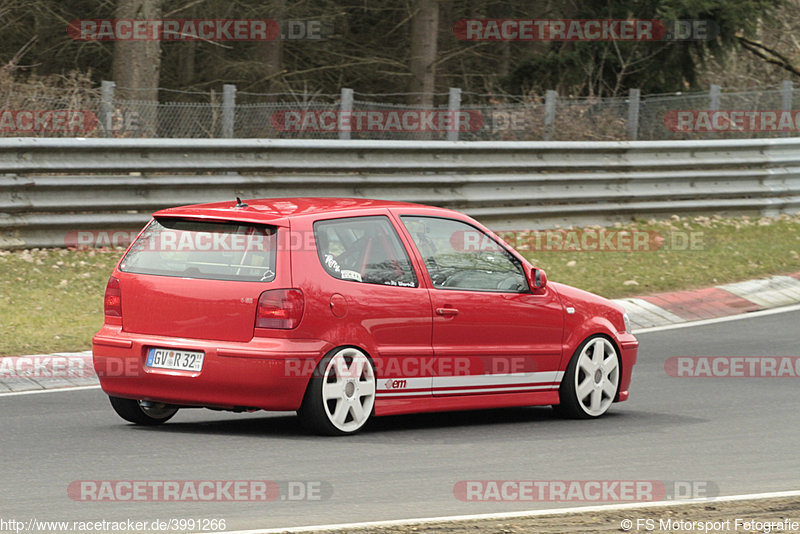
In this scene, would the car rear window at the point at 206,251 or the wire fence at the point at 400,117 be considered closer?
the car rear window at the point at 206,251

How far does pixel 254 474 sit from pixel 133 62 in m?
14.2

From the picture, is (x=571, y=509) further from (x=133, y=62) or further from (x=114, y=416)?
(x=133, y=62)

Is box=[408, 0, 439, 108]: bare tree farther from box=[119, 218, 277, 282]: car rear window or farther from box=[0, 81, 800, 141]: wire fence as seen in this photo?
box=[119, 218, 277, 282]: car rear window

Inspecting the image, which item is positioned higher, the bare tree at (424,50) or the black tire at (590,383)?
the bare tree at (424,50)

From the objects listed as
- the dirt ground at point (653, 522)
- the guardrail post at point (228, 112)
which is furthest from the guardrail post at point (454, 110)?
the dirt ground at point (653, 522)

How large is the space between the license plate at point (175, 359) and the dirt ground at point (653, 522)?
2.34m

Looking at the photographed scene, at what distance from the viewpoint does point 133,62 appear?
20047 millimetres

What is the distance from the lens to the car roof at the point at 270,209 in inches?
313

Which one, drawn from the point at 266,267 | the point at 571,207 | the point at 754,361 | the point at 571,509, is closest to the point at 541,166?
the point at 571,207

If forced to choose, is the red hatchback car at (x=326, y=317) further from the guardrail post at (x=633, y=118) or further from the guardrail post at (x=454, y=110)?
the guardrail post at (x=633, y=118)

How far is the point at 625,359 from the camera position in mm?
9383

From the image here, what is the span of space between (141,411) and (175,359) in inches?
32.7

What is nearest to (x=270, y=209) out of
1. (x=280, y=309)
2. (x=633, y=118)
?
(x=280, y=309)

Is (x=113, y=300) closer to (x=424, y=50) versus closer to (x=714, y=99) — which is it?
(x=714, y=99)
